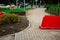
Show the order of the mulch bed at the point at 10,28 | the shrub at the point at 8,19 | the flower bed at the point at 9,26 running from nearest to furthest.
Answer: the mulch bed at the point at 10,28 < the flower bed at the point at 9,26 < the shrub at the point at 8,19

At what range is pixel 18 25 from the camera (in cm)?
1588

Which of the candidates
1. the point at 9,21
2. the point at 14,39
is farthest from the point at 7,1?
the point at 14,39

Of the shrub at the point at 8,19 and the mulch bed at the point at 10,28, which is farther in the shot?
the shrub at the point at 8,19

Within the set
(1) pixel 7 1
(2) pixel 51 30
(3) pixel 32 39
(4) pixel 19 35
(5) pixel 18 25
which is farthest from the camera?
(1) pixel 7 1

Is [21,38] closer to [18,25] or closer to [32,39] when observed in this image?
[32,39]

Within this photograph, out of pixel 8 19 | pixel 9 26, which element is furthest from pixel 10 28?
pixel 8 19

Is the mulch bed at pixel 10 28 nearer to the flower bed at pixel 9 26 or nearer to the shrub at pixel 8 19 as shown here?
the flower bed at pixel 9 26

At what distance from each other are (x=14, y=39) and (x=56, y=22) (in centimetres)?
482

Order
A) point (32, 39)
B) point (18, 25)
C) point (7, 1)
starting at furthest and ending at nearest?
point (7, 1), point (18, 25), point (32, 39)

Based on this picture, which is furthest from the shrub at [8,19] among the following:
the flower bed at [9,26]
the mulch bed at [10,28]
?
the mulch bed at [10,28]

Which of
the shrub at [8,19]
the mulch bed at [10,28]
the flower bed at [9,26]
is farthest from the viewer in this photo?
the shrub at [8,19]

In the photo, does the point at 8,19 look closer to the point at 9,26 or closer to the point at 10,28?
the point at 9,26

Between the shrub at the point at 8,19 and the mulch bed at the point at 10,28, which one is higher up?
the shrub at the point at 8,19

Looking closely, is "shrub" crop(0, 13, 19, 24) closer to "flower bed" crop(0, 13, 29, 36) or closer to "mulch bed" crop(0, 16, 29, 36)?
"flower bed" crop(0, 13, 29, 36)
